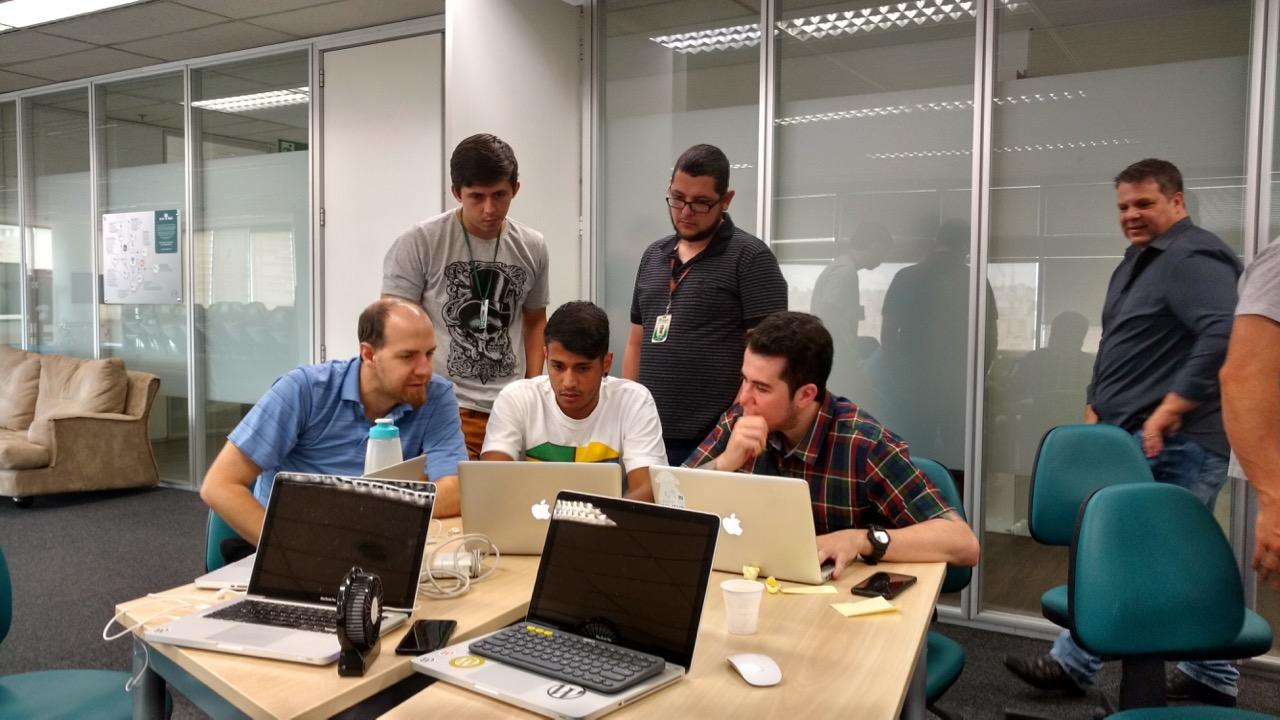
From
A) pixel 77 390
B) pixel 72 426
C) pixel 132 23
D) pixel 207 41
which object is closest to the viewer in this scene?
pixel 132 23

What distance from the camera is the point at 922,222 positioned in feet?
12.6

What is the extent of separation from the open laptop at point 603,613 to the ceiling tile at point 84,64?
226 inches

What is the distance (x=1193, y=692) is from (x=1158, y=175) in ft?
5.58

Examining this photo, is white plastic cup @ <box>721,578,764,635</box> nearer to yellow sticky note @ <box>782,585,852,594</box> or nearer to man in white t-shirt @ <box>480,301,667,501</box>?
yellow sticky note @ <box>782,585,852,594</box>

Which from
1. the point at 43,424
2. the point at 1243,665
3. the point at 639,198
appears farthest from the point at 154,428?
the point at 1243,665

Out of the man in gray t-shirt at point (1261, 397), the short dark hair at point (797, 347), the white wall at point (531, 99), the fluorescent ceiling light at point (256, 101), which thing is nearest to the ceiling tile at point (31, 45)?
the fluorescent ceiling light at point (256, 101)

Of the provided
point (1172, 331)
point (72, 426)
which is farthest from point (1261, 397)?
point (72, 426)

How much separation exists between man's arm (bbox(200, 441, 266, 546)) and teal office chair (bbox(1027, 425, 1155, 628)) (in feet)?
7.32

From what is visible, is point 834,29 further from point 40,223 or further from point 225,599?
point 40,223

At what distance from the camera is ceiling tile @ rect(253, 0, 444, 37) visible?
481 centimetres

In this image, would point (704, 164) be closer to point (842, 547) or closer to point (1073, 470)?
point (842, 547)

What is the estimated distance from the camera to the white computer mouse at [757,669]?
1.38 meters

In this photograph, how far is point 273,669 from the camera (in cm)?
143

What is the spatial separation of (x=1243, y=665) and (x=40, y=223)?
8.06 meters
